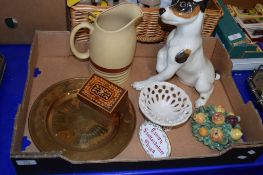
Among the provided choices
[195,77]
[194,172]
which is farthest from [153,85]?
[194,172]

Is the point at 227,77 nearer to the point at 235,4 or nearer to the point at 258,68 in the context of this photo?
the point at 258,68

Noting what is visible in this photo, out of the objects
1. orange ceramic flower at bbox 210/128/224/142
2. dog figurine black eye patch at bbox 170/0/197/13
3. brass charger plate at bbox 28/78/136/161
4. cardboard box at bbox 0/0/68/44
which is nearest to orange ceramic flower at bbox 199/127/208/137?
orange ceramic flower at bbox 210/128/224/142

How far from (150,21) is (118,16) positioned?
0.34 feet

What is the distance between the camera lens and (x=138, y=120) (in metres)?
0.71

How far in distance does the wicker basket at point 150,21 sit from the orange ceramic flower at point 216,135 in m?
0.28

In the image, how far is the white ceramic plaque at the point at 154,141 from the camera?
65 cm

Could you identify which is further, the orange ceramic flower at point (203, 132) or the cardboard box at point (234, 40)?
the cardboard box at point (234, 40)

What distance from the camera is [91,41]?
683mm

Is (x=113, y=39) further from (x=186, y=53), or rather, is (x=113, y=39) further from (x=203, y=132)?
(x=203, y=132)

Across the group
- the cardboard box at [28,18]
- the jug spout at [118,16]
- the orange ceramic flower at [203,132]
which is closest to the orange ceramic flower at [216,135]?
the orange ceramic flower at [203,132]

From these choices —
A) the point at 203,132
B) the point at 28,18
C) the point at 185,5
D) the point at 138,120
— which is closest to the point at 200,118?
the point at 203,132

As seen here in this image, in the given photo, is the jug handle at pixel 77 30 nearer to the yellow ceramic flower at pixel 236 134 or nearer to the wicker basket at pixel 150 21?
the wicker basket at pixel 150 21

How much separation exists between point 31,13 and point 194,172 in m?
0.53

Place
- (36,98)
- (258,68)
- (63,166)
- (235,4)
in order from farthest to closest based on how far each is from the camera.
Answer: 1. (235,4)
2. (258,68)
3. (36,98)
4. (63,166)
